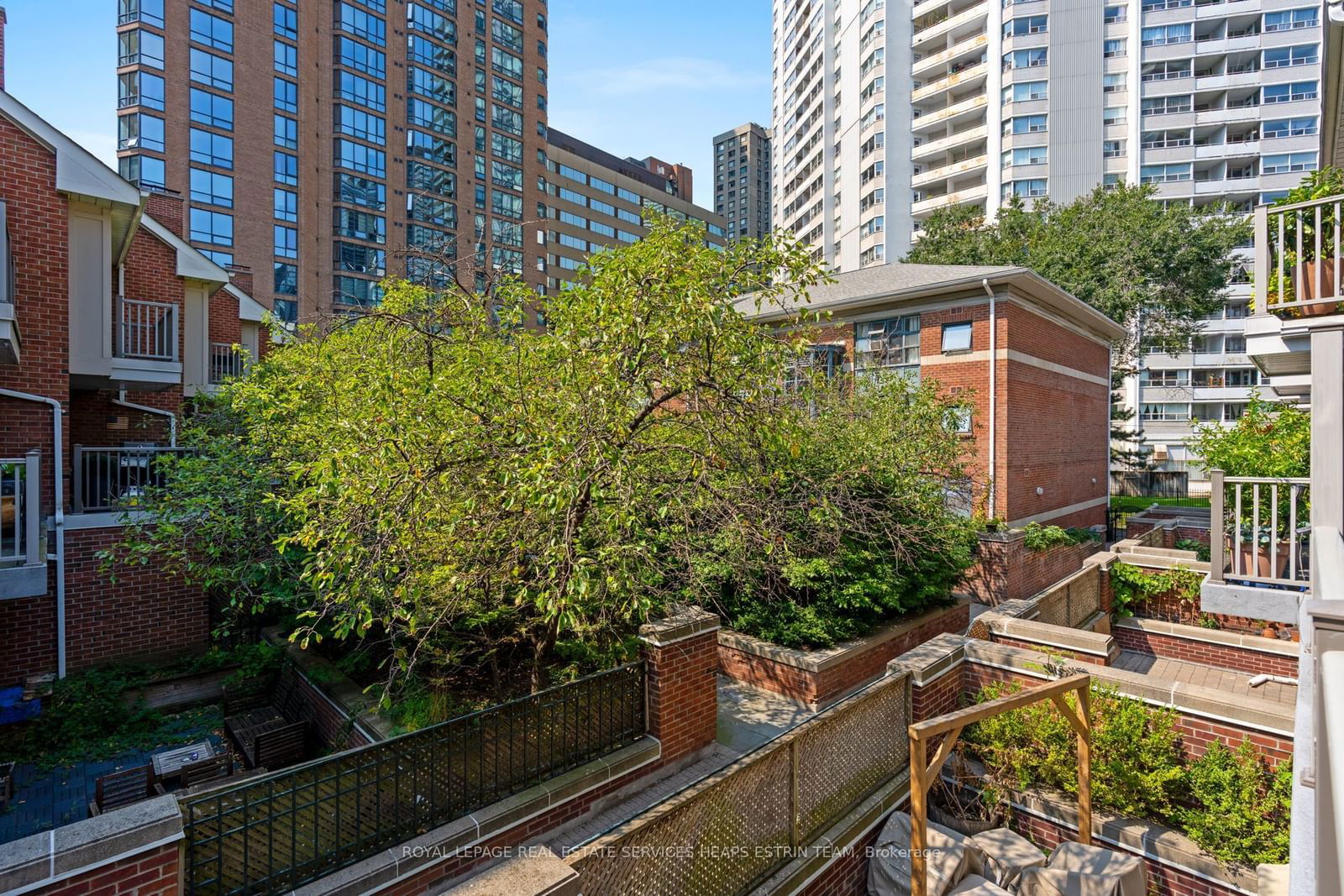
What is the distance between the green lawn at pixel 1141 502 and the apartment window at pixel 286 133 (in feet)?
154

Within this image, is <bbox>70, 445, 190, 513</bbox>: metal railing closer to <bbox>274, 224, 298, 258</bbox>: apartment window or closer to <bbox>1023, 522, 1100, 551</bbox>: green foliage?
<bbox>1023, 522, 1100, 551</bbox>: green foliage

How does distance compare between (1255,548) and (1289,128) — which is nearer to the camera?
(1255,548)

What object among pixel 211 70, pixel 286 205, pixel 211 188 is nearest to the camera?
pixel 211 188

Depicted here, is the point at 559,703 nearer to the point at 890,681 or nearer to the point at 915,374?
the point at 890,681

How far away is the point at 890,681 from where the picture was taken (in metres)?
6.28

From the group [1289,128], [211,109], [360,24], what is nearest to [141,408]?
[211,109]

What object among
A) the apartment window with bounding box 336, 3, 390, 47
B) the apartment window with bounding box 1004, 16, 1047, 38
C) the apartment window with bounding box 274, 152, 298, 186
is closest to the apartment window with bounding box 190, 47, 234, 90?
the apartment window with bounding box 274, 152, 298, 186

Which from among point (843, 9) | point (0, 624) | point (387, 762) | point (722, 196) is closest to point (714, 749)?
point (387, 762)

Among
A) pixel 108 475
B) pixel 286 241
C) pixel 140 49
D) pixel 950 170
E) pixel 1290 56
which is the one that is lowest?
pixel 108 475

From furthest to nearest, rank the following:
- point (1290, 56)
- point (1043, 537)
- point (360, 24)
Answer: point (1290, 56) → point (360, 24) → point (1043, 537)

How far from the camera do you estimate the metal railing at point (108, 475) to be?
893 cm

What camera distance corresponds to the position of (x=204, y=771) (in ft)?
19.8

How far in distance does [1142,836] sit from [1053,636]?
266 centimetres

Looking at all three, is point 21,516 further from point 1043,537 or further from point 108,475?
point 1043,537
